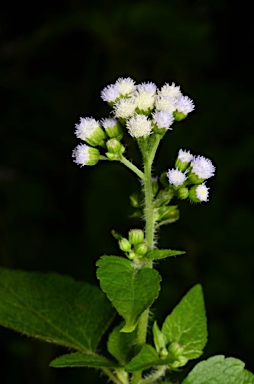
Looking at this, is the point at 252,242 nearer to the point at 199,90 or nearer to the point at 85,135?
the point at 199,90

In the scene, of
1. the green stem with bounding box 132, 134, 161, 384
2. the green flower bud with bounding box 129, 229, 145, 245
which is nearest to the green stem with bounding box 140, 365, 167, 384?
the green stem with bounding box 132, 134, 161, 384

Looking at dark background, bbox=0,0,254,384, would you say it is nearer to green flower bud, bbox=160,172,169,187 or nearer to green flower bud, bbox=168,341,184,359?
green flower bud, bbox=168,341,184,359

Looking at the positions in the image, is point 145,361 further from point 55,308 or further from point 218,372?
point 55,308

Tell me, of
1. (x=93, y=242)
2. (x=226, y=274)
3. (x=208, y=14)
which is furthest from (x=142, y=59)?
(x=226, y=274)

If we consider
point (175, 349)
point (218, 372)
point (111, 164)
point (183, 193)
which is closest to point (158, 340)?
point (175, 349)

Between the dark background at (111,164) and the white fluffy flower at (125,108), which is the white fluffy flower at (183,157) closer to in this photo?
the white fluffy flower at (125,108)

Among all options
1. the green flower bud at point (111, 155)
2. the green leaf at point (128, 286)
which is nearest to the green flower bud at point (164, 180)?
the green flower bud at point (111, 155)
